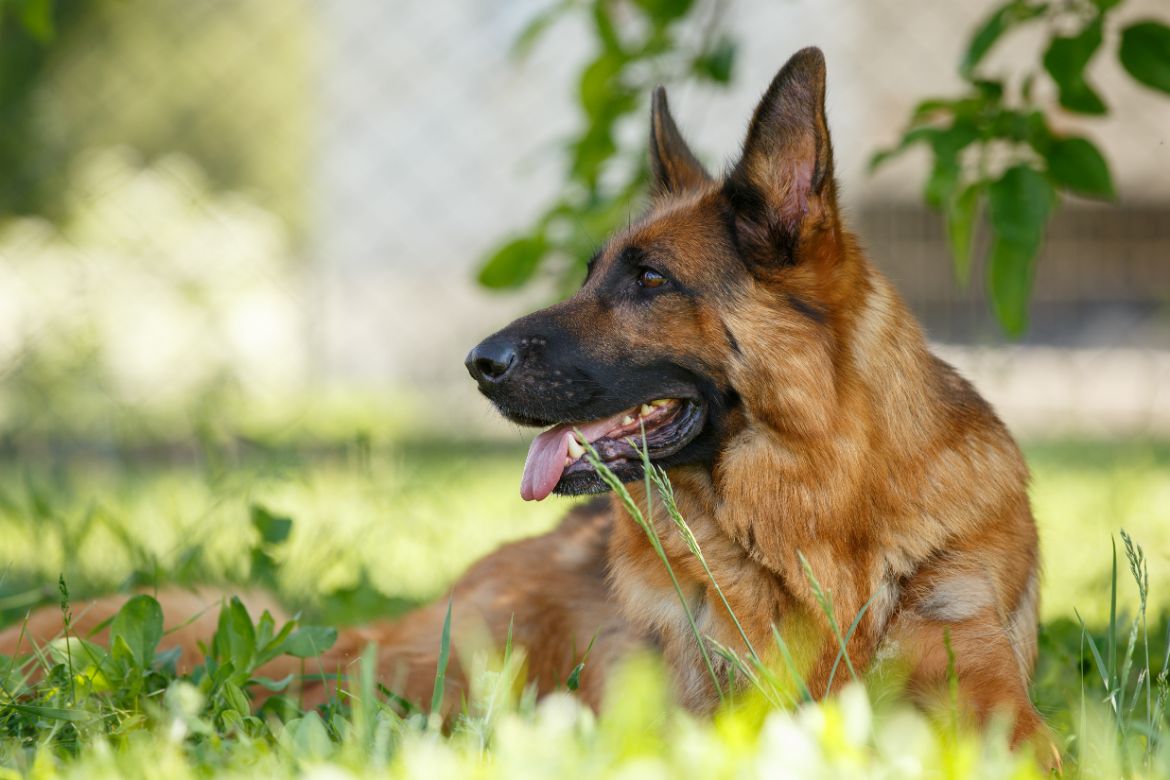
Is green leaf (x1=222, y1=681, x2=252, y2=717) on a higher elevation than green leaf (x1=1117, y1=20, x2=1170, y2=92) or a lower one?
lower

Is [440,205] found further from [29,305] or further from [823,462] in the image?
[823,462]

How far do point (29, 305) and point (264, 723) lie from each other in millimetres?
5910

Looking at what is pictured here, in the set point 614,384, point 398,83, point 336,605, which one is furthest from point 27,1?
point 398,83

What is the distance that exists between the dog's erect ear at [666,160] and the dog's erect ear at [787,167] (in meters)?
0.52

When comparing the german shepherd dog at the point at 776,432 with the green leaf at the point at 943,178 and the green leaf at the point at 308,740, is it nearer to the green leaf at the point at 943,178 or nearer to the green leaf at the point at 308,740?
the green leaf at the point at 943,178

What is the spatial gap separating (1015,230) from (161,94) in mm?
17152

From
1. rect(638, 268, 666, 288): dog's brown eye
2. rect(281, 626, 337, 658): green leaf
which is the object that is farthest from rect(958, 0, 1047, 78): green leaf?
rect(281, 626, 337, 658): green leaf

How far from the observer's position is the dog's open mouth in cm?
259

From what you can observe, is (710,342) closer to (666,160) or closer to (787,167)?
(787,167)

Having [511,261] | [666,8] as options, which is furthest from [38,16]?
[666,8]

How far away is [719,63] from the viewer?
4160 millimetres

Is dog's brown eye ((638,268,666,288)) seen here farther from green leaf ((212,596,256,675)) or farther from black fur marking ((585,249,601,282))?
green leaf ((212,596,256,675))

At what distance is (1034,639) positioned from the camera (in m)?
2.63

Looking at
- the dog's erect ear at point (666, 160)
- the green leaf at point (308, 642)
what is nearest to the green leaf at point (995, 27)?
the dog's erect ear at point (666, 160)
